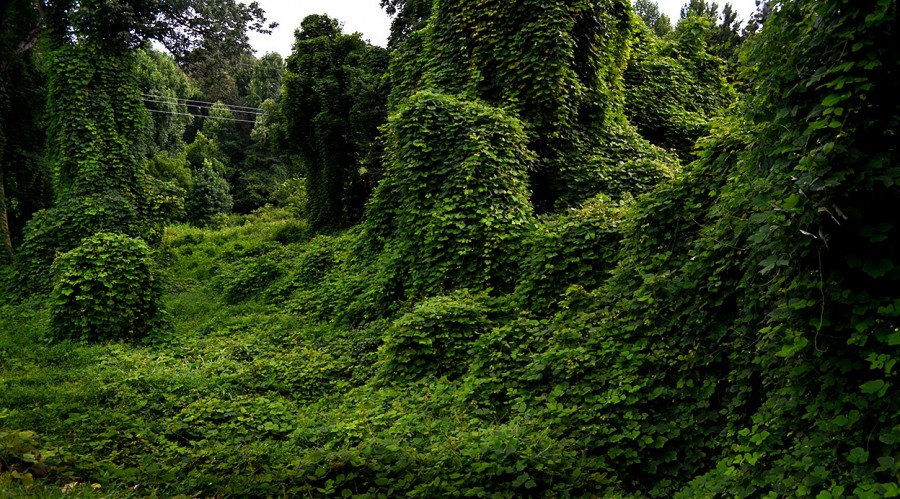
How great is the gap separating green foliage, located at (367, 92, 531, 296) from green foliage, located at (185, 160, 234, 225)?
22.5 metres

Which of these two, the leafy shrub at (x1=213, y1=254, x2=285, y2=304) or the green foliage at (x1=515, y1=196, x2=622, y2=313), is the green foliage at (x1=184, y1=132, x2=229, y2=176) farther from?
the green foliage at (x1=515, y1=196, x2=622, y2=313)

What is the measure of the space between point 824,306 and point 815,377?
405mm

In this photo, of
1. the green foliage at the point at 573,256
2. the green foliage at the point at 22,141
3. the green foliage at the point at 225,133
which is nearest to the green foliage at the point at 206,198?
the green foliage at the point at 225,133

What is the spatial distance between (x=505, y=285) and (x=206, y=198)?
2544 centimetres

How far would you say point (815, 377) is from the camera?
2961mm

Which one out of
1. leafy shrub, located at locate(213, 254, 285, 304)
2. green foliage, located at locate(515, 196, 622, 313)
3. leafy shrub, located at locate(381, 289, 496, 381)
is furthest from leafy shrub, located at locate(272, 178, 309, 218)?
green foliage, located at locate(515, 196, 622, 313)

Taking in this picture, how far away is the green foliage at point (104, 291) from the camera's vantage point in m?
8.91

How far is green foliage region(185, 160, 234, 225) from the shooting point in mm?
28375

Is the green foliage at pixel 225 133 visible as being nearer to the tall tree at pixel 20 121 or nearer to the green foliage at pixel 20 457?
the tall tree at pixel 20 121

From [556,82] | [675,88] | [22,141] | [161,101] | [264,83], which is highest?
[264,83]

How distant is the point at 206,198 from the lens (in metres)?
28.6

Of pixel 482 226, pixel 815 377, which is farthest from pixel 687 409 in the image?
pixel 482 226

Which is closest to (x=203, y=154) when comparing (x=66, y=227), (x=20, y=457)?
(x=66, y=227)

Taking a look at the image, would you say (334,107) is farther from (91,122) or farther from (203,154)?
(203,154)
